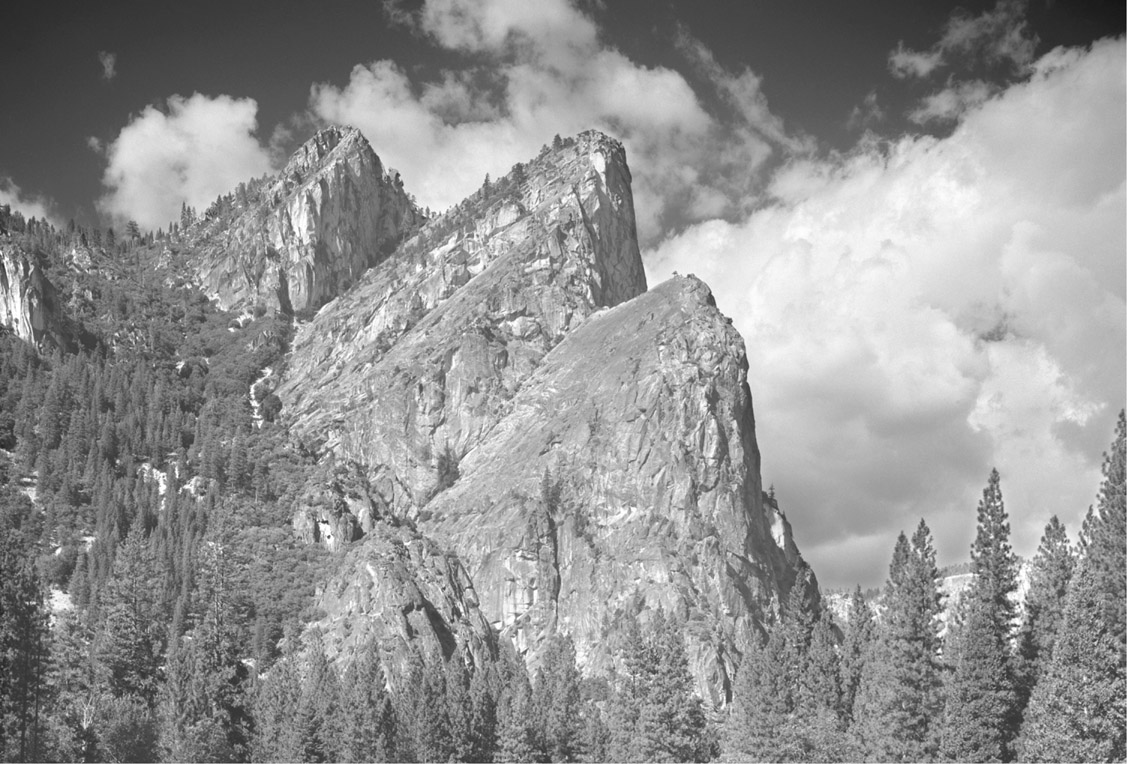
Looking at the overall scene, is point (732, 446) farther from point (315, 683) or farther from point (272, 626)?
point (315, 683)

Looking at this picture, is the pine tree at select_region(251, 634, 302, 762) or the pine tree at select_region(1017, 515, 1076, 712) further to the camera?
the pine tree at select_region(251, 634, 302, 762)

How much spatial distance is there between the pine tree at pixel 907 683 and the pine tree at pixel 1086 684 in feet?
44.5

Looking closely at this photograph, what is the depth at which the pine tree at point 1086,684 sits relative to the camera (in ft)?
216

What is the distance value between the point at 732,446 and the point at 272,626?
74239 mm

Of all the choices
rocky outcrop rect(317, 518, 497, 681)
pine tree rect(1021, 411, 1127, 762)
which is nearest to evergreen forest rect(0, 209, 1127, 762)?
pine tree rect(1021, 411, 1127, 762)

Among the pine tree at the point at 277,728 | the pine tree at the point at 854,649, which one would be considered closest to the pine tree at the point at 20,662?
the pine tree at the point at 277,728

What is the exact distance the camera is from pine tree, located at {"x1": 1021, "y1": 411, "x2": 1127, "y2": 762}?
216 ft

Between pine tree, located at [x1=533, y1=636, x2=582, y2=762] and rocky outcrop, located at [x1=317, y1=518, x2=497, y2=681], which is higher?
rocky outcrop, located at [x1=317, y1=518, x2=497, y2=681]

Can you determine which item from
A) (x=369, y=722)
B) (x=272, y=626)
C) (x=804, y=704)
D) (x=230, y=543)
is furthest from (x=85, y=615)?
(x=804, y=704)

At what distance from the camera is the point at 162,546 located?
184875 millimetres

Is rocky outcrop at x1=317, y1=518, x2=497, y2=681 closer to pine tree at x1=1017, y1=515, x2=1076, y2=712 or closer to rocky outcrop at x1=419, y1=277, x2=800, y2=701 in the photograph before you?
rocky outcrop at x1=419, y1=277, x2=800, y2=701

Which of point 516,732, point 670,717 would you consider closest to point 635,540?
point 516,732

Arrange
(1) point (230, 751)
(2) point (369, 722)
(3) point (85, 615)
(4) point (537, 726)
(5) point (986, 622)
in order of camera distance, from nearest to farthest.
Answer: (5) point (986, 622) < (1) point (230, 751) < (2) point (369, 722) < (4) point (537, 726) < (3) point (85, 615)

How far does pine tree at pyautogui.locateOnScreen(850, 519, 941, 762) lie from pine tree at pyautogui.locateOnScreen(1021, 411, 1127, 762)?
13549 mm
